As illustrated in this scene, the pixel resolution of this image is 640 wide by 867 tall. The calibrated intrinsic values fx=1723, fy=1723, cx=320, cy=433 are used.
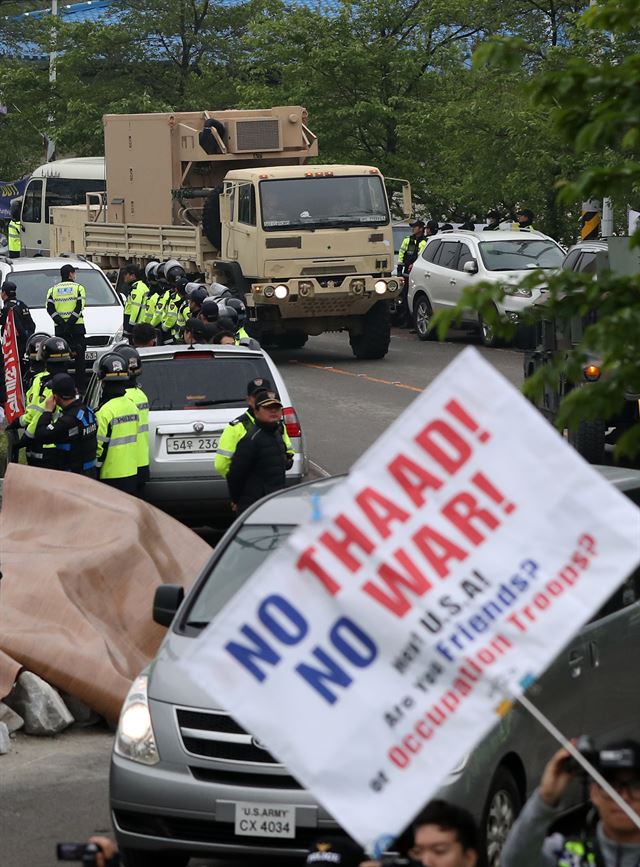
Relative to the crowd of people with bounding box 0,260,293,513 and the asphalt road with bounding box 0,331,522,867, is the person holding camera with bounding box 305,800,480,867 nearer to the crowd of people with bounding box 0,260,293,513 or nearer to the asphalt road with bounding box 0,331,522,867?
the asphalt road with bounding box 0,331,522,867

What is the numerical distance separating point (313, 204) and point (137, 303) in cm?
574

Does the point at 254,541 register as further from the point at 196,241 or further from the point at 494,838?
the point at 196,241

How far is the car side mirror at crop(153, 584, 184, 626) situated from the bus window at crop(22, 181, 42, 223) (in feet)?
100

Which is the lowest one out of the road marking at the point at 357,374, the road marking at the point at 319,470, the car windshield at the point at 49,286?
the road marking at the point at 357,374

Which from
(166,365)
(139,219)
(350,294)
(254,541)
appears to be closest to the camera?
(254,541)

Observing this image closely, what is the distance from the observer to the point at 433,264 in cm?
2719

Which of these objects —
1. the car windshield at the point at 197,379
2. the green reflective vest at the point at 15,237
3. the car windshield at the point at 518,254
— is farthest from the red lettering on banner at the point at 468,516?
the green reflective vest at the point at 15,237

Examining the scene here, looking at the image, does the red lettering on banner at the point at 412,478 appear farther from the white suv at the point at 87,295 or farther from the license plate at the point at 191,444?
the white suv at the point at 87,295

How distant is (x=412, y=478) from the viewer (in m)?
4.12

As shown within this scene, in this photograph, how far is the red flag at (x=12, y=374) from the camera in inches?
624

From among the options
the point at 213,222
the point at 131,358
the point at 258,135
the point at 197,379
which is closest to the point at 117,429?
the point at 131,358

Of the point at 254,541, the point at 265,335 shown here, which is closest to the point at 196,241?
the point at 265,335

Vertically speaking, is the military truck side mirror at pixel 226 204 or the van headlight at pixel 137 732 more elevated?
the military truck side mirror at pixel 226 204

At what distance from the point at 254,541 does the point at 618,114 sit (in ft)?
11.5
